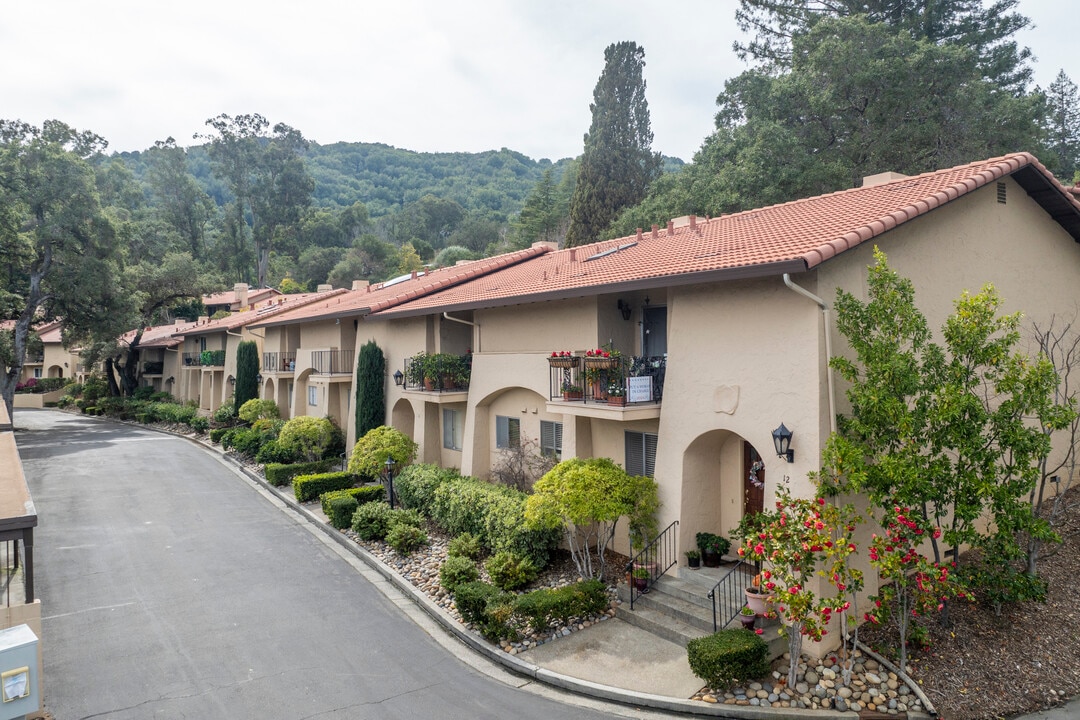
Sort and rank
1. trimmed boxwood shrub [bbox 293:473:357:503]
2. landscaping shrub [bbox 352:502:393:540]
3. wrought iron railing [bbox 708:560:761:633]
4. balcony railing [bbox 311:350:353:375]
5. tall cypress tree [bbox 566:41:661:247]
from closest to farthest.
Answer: wrought iron railing [bbox 708:560:761:633], landscaping shrub [bbox 352:502:393:540], trimmed boxwood shrub [bbox 293:473:357:503], balcony railing [bbox 311:350:353:375], tall cypress tree [bbox 566:41:661:247]

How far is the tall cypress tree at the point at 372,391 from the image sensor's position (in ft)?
72.7

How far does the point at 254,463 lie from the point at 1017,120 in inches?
1263

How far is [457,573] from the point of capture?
41.0ft

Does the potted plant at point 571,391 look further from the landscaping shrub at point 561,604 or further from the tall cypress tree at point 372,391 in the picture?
the tall cypress tree at point 372,391

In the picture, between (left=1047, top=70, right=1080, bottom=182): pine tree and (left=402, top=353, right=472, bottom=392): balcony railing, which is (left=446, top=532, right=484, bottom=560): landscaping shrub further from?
(left=1047, top=70, right=1080, bottom=182): pine tree

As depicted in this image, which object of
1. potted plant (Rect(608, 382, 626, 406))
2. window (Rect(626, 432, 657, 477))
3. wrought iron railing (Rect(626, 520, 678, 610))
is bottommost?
wrought iron railing (Rect(626, 520, 678, 610))

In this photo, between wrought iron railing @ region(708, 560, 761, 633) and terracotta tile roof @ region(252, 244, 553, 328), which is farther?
terracotta tile roof @ region(252, 244, 553, 328)

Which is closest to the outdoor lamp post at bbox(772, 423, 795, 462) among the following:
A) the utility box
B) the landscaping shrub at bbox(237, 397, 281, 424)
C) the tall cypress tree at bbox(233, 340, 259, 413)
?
the utility box

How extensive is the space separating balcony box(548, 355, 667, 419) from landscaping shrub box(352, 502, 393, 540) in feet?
19.1

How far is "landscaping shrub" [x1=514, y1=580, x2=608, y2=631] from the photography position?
10648 millimetres

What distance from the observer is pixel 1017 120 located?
2372 cm

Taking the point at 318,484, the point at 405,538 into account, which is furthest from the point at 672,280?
the point at 318,484

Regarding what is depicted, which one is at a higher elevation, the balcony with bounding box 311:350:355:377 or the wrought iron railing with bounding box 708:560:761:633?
the balcony with bounding box 311:350:355:377

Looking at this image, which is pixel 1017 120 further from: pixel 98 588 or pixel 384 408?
pixel 98 588
